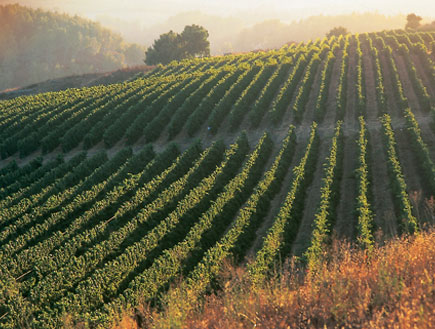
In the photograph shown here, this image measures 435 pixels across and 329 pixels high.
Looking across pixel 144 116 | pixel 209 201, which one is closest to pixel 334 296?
pixel 209 201

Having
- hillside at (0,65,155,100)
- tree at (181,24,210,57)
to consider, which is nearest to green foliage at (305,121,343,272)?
hillside at (0,65,155,100)

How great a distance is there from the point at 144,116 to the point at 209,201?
19.1m

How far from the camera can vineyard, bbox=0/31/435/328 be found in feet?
47.2

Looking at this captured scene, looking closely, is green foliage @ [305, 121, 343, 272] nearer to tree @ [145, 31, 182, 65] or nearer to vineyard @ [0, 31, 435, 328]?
vineyard @ [0, 31, 435, 328]

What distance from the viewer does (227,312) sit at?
8227 mm

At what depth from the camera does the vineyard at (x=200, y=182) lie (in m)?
14.4

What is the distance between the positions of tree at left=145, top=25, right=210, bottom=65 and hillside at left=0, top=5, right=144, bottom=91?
6451 cm

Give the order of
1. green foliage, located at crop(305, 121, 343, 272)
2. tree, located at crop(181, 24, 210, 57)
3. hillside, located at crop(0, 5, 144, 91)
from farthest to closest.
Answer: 1. hillside, located at crop(0, 5, 144, 91)
2. tree, located at crop(181, 24, 210, 57)
3. green foliage, located at crop(305, 121, 343, 272)

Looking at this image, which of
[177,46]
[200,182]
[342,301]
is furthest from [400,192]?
[177,46]

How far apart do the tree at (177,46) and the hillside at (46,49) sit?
64515 millimetres

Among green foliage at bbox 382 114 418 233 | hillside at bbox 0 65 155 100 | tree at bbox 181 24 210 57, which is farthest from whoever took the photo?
tree at bbox 181 24 210 57

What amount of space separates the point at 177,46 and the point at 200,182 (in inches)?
2704

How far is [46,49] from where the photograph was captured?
465ft

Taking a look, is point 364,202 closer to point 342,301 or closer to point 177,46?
point 342,301
